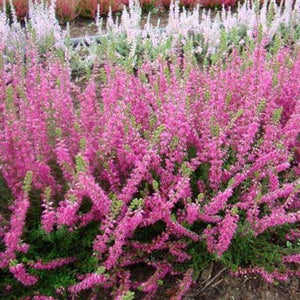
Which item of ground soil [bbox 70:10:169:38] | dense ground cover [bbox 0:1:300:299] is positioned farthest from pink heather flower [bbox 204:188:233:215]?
ground soil [bbox 70:10:169:38]

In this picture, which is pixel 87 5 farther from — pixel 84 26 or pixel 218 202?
pixel 218 202

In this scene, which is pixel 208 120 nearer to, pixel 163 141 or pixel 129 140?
pixel 163 141

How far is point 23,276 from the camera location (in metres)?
2.22

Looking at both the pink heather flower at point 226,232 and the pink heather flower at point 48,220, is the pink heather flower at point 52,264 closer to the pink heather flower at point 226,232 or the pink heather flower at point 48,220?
the pink heather flower at point 48,220

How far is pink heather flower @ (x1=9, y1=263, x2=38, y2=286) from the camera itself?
2.15 metres

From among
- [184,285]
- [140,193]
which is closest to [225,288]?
[184,285]

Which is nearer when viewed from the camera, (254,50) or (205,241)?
(205,241)

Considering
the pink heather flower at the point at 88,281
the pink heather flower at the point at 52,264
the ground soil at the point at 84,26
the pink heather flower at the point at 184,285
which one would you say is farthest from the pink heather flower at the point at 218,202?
the ground soil at the point at 84,26

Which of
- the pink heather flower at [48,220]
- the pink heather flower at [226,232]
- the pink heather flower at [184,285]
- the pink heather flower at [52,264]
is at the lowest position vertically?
the pink heather flower at [184,285]

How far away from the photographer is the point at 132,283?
2.50m

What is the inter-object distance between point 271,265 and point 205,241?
16.8 inches

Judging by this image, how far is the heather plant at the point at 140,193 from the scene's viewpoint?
7.60ft

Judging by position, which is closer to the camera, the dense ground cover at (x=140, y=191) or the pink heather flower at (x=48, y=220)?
the pink heather flower at (x=48, y=220)

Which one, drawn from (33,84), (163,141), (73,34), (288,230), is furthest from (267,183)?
(73,34)
